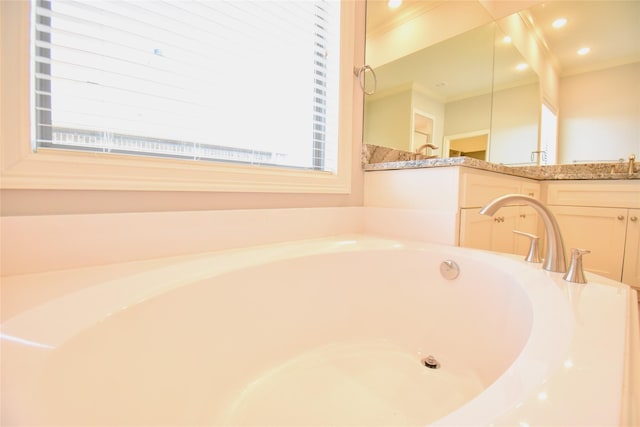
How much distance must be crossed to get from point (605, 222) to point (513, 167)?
0.63 m

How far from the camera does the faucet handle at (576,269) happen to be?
2.34ft

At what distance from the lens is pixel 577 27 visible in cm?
187

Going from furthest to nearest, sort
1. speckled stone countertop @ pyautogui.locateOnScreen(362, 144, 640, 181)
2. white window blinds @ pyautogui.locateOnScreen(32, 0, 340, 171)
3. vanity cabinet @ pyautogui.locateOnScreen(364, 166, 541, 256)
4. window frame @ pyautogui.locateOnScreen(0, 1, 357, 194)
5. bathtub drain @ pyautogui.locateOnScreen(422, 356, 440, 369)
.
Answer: speckled stone countertop @ pyautogui.locateOnScreen(362, 144, 640, 181)
vanity cabinet @ pyautogui.locateOnScreen(364, 166, 541, 256)
bathtub drain @ pyautogui.locateOnScreen(422, 356, 440, 369)
white window blinds @ pyautogui.locateOnScreen(32, 0, 340, 171)
window frame @ pyautogui.locateOnScreen(0, 1, 357, 194)

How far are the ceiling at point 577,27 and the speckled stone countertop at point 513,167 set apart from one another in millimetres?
505

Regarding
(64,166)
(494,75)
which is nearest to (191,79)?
(64,166)

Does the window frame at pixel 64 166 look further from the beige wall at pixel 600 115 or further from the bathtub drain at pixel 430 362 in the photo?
the beige wall at pixel 600 115

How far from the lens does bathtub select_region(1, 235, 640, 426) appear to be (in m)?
0.35

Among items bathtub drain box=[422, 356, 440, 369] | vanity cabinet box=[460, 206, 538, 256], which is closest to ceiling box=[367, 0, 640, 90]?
vanity cabinet box=[460, 206, 538, 256]

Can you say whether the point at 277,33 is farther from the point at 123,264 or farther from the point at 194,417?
the point at 194,417

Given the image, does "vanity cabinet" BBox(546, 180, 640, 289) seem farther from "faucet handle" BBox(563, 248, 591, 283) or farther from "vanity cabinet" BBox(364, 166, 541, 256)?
"faucet handle" BBox(563, 248, 591, 283)

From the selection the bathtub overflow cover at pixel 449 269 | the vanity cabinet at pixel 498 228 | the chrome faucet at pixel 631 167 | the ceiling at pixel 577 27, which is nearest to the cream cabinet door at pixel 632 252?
the chrome faucet at pixel 631 167

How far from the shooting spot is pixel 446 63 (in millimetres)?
1911

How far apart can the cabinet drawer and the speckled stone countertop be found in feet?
0.14

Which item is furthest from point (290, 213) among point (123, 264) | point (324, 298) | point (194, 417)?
point (194, 417)
